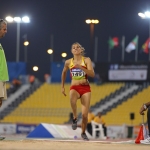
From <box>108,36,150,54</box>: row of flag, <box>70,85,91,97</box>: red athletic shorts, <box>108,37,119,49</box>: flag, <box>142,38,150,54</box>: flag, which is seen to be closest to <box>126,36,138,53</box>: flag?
<box>108,36,150,54</box>: row of flag

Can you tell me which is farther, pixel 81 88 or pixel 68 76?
pixel 68 76

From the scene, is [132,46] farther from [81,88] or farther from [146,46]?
[81,88]

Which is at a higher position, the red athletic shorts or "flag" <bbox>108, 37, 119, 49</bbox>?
"flag" <bbox>108, 37, 119, 49</bbox>

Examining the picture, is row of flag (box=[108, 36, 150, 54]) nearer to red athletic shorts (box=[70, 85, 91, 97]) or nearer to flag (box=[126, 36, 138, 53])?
flag (box=[126, 36, 138, 53])

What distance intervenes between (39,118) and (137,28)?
74.7ft

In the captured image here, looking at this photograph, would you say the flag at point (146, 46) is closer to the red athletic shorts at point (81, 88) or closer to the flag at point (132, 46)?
the flag at point (132, 46)

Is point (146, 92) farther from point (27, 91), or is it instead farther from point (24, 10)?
point (24, 10)

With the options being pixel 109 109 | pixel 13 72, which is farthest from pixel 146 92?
pixel 13 72

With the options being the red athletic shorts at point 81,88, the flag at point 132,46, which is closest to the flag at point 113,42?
the flag at point 132,46

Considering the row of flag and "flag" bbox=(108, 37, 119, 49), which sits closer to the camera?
the row of flag

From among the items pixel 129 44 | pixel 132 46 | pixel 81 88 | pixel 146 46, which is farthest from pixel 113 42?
pixel 81 88

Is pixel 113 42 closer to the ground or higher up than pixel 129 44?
higher up

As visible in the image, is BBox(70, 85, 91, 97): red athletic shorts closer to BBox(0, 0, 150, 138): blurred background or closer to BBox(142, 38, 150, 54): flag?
BBox(0, 0, 150, 138): blurred background

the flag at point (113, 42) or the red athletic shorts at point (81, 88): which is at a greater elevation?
the flag at point (113, 42)
